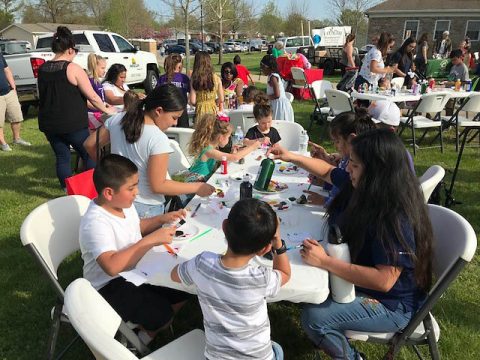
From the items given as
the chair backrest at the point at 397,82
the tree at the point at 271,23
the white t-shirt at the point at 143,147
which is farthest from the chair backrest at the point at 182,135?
the tree at the point at 271,23

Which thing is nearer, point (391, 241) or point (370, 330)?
point (391, 241)

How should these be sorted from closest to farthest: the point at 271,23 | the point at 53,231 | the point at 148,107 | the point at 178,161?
1. the point at 53,231
2. the point at 148,107
3. the point at 178,161
4. the point at 271,23

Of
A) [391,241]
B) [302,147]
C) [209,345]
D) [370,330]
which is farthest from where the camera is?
[302,147]

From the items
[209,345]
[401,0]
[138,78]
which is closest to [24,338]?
[209,345]

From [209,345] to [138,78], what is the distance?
11506 millimetres

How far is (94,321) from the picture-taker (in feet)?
4.29

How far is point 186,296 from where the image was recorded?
2322 millimetres

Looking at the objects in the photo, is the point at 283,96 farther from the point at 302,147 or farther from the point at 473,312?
the point at 473,312

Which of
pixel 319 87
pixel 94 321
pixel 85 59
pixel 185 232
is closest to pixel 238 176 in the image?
pixel 185 232

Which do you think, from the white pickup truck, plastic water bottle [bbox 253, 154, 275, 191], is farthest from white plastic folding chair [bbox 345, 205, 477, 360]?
the white pickup truck

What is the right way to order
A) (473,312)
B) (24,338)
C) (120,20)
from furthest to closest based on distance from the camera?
1. (120,20)
2. (473,312)
3. (24,338)

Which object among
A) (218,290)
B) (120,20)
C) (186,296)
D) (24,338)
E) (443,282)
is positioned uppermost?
(120,20)

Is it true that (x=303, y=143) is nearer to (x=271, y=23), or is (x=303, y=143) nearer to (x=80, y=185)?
(x=80, y=185)

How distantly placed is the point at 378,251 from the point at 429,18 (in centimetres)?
3079
